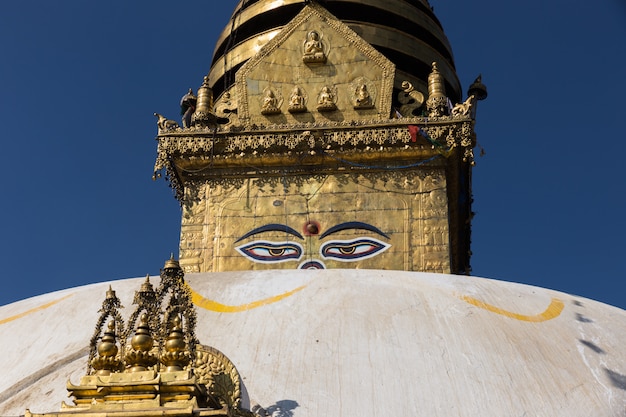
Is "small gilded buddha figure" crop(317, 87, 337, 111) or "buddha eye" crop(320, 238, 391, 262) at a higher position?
"small gilded buddha figure" crop(317, 87, 337, 111)

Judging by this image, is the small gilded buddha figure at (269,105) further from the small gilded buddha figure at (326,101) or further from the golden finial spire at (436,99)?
the golden finial spire at (436,99)

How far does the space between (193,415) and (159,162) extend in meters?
8.22

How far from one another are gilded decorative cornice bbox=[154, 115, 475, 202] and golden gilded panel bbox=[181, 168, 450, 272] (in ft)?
0.90

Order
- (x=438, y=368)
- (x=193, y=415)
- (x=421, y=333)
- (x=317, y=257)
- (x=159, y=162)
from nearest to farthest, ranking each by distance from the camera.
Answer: (x=193, y=415)
(x=438, y=368)
(x=421, y=333)
(x=317, y=257)
(x=159, y=162)

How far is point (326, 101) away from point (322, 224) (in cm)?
237

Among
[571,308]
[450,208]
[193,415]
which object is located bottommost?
[193,415]

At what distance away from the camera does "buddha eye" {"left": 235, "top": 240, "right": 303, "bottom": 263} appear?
1084 centimetres

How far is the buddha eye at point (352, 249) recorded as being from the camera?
1069cm

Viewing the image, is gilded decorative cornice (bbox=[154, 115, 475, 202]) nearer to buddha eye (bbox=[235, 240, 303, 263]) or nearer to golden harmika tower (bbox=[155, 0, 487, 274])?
golden harmika tower (bbox=[155, 0, 487, 274])

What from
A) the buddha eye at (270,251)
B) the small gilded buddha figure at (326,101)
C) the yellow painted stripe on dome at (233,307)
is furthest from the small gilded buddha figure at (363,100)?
the yellow painted stripe on dome at (233,307)

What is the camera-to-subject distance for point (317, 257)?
10727 mm

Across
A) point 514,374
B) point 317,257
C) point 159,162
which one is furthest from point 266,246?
point 514,374

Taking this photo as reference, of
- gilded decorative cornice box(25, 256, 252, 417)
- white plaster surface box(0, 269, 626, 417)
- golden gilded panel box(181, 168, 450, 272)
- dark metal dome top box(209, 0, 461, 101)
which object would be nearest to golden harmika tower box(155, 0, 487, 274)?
golden gilded panel box(181, 168, 450, 272)

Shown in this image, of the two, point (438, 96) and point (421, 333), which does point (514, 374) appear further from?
point (438, 96)
